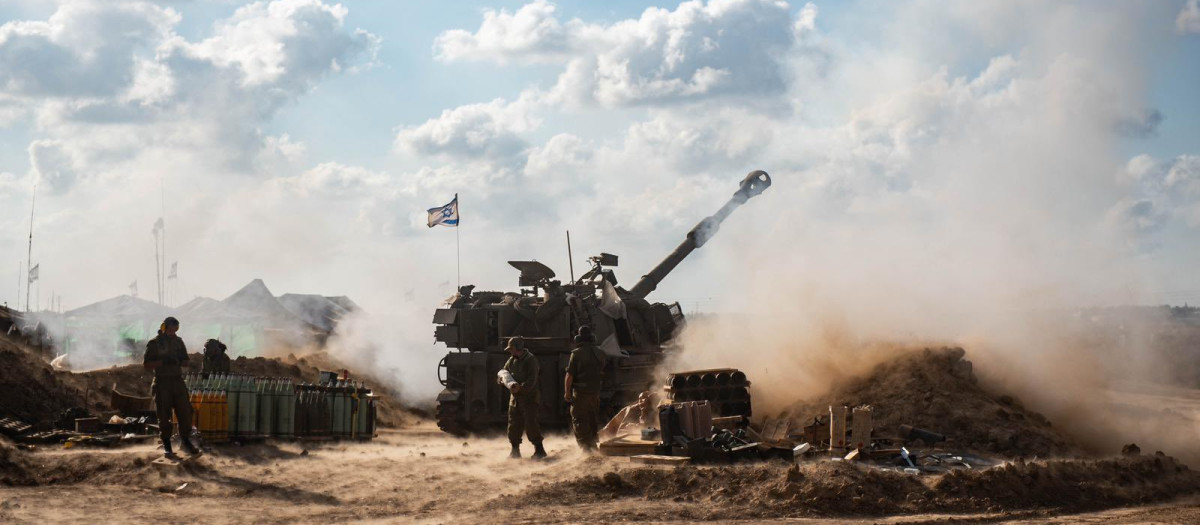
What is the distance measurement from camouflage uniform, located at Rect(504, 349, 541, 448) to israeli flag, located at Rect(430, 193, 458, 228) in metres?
12.8

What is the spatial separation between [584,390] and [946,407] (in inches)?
215

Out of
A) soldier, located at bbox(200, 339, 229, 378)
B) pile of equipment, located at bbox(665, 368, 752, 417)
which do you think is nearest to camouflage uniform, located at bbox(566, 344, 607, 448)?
pile of equipment, located at bbox(665, 368, 752, 417)

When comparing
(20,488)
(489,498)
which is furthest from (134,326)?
(489,498)

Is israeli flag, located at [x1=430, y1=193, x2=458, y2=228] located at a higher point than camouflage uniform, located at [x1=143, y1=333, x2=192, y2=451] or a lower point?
higher

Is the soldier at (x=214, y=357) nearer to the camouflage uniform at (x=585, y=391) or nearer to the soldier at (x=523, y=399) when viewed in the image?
the soldier at (x=523, y=399)

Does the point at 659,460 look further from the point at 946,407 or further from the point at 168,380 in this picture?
the point at 168,380

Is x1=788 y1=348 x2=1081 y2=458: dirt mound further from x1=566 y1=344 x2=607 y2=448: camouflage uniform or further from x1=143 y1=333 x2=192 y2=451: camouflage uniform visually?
x1=143 y1=333 x2=192 y2=451: camouflage uniform

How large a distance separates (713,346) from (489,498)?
1121cm

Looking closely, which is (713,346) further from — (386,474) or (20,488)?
(20,488)

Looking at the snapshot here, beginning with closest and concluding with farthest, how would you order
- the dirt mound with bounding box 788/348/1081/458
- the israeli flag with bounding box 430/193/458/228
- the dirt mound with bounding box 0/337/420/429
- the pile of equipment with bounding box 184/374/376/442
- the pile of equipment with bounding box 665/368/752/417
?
the pile of equipment with bounding box 184/374/376/442
the dirt mound with bounding box 788/348/1081/458
the pile of equipment with bounding box 665/368/752/417
the dirt mound with bounding box 0/337/420/429
the israeli flag with bounding box 430/193/458/228

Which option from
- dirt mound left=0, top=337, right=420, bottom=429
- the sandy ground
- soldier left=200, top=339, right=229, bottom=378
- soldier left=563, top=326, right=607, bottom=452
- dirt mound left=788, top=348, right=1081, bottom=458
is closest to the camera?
the sandy ground

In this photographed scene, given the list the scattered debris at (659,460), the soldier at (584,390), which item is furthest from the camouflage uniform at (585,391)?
the scattered debris at (659,460)

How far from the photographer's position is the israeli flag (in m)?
28.7

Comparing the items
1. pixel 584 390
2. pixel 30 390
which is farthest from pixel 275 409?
pixel 30 390
